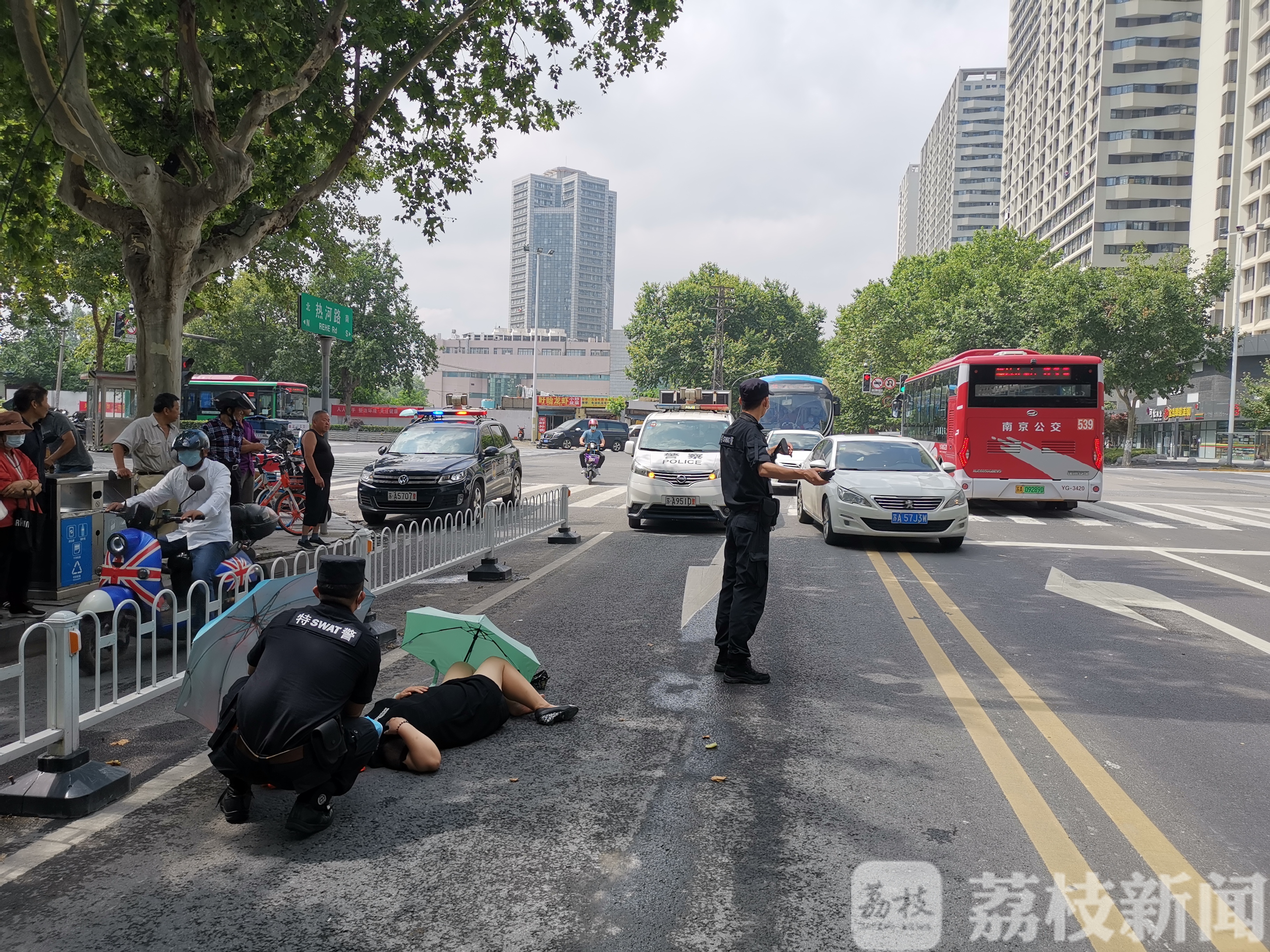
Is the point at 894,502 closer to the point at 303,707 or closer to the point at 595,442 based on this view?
the point at 303,707

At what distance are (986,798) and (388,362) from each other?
6491 centimetres

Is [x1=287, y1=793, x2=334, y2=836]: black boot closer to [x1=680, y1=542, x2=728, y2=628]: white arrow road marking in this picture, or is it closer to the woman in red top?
[x1=680, y1=542, x2=728, y2=628]: white arrow road marking

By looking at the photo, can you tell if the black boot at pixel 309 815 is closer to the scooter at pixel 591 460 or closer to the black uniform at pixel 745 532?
the black uniform at pixel 745 532

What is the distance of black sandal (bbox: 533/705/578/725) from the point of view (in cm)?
491

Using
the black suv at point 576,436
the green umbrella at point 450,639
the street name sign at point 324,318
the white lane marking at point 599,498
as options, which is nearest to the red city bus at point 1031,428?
the white lane marking at point 599,498

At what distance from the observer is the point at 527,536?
11.0 metres

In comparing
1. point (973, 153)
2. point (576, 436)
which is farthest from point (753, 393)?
point (973, 153)

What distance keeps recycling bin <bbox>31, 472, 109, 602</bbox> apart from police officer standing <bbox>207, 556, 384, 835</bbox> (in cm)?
511

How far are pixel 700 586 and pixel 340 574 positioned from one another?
596 centimetres

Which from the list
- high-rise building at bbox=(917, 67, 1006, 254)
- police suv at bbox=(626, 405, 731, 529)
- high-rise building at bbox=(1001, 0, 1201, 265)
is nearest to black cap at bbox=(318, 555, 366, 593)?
police suv at bbox=(626, 405, 731, 529)

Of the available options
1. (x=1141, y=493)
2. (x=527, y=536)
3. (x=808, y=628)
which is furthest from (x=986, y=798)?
(x=1141, y=493)

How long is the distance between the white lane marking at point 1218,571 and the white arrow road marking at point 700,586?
5496mm

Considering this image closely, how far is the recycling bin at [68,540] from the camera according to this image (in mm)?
7820

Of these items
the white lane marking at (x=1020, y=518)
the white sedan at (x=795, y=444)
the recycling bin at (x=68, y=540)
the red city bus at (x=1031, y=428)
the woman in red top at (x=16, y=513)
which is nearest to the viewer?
the woman in red top at (x=16, y=513)
